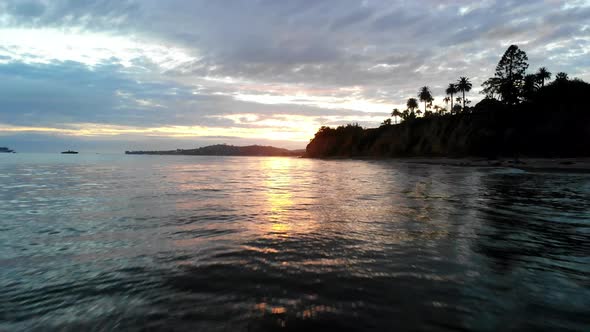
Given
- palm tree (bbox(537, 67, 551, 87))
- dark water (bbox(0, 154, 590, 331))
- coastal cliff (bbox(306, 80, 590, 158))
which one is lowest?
dark water (bbox(0, 154, 590, 331))

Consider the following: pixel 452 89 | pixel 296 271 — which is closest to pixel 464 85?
pixel 452 89

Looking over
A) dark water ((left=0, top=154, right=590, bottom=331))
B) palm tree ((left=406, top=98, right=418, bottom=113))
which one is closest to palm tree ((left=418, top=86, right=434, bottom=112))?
palm tree ((left=406, top=98, right=418, bottom=113))

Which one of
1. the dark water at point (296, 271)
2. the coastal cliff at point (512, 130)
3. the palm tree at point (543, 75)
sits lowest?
the dark water at point (296, 271)

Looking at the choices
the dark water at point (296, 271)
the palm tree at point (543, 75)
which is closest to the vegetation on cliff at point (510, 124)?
the palm tree at point (543, 75)

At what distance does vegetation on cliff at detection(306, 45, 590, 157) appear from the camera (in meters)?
50.4

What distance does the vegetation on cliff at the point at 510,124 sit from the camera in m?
50.4

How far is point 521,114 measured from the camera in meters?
59.2

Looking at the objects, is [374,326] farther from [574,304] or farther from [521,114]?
[521,114]

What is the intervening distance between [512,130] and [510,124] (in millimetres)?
2852

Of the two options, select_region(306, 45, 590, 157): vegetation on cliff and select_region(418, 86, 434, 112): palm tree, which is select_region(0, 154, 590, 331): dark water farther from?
select_region(418, 86, 434, 112): palm tree

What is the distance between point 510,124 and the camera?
5916 cm

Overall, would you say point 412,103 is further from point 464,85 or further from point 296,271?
point 296,271

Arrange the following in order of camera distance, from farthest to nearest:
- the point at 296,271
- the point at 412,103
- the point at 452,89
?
the point at 412,103, the point at 452,89, the point at 296,271

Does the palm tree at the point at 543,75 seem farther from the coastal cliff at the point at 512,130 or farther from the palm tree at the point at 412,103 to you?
the palm tree at the point at 412,103
